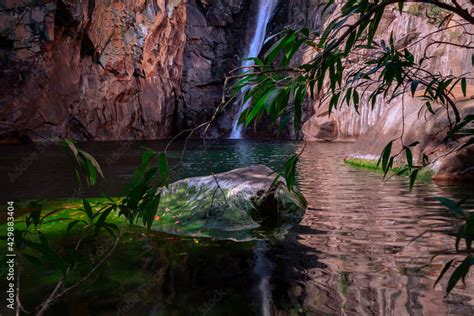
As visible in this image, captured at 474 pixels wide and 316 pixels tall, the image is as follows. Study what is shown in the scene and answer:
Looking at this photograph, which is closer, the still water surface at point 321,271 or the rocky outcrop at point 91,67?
the still water surface at point 321,271

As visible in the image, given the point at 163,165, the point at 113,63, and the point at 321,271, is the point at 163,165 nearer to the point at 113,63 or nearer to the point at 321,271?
the point at 321,271

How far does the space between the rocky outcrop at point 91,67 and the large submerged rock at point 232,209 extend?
61.1 ft

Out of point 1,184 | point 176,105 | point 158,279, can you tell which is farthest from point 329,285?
point 176,105

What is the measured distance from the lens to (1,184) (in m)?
9.84

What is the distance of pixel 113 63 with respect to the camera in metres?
30.2

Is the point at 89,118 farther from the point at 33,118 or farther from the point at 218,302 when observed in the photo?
the point at 218,302

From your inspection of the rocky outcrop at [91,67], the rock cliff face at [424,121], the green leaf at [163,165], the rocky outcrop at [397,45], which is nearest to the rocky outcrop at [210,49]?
the rocky outcrop at [91,67]

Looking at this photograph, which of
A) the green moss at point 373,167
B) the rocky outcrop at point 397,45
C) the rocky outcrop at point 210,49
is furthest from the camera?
the rocky outcrop at point 210,49

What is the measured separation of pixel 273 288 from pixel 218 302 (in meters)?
0.53

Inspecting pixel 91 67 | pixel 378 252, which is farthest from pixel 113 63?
pixel 378 252

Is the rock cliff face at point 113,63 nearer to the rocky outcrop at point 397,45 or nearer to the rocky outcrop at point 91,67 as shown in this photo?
the rocky outcrop at point 91,67

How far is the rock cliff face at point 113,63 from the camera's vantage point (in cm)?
2444

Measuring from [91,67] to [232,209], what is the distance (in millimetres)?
27030

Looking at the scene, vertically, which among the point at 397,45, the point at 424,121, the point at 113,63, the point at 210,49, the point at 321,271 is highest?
the point at 210,49
